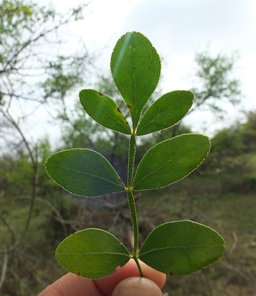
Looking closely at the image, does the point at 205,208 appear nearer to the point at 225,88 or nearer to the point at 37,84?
the point at 225,88

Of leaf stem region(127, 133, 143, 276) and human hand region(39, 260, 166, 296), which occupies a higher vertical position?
leaf stem region(127, 133, 143, 276)

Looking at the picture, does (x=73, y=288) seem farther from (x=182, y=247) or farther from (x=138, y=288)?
(x=182, y=247)

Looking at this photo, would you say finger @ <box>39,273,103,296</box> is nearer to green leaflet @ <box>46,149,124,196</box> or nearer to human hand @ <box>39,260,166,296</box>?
human hand @ <box>39,260,166,296</box>

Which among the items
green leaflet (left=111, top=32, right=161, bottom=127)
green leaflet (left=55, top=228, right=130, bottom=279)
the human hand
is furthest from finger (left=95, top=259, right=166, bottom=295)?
green leaflet (left=111, top=32, right=161, bottom=127)

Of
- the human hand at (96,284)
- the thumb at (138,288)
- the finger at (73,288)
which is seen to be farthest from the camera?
the finger at (73,288)

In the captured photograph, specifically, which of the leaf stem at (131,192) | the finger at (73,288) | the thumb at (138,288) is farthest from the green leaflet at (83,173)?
the finger at (73,288)

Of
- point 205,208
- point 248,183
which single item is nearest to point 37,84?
point 205,208

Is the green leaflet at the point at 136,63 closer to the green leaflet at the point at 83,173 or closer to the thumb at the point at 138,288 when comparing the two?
the green leaflet at the point at 83,173
